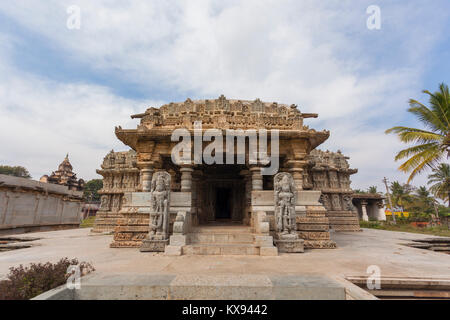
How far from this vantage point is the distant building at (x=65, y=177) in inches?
1505

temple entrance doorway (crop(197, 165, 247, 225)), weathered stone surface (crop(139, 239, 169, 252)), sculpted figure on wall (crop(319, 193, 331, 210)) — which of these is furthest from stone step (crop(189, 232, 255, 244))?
sculpted figure on wall (crop(319, 193, 331, 210))

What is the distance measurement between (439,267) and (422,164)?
906 centimetres

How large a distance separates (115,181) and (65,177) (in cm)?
2671

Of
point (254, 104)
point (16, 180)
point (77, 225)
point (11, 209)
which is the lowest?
point (77, 225)

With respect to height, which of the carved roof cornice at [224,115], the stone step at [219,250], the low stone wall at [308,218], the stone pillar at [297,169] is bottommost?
the stone step at [219,250]

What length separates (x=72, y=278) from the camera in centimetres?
346

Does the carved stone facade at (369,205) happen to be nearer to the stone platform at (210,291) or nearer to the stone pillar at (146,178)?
the stone pillar at (146,178)

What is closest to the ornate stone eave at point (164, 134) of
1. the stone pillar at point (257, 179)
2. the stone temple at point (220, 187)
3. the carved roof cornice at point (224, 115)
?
the stone temple at point (220, 187)

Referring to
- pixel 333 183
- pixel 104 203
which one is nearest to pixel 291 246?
pixel 333 183

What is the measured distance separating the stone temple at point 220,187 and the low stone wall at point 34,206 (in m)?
13.7

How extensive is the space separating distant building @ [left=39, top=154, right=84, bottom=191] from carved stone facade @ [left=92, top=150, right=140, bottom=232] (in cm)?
2276
